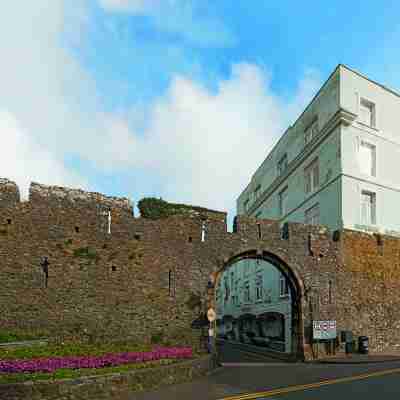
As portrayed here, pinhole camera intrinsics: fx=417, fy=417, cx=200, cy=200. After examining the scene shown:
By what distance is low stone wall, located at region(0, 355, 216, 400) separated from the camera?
9.25m

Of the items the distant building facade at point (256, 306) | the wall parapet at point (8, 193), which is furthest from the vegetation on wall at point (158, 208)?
the distant building facade at point (256, 306)

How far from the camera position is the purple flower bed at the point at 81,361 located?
1031 cm

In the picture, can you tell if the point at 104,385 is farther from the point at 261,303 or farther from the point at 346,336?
the point at 261,303

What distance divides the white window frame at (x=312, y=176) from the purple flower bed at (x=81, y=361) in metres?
17.5

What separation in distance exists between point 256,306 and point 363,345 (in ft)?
48.5

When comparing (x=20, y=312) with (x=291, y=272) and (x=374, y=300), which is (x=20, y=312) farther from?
(x=374, y=300)

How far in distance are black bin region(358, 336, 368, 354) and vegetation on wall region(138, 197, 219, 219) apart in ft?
35.5

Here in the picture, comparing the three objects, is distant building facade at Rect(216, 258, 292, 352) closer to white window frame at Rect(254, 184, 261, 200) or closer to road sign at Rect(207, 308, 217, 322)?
white window frame at Rect(254, 184, 261, 200)

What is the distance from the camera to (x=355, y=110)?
86.2ft

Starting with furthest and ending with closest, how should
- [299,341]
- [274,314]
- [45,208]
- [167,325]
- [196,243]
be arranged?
[274,314] → [299,341] → [196,243] → [167,325] → [45,208]

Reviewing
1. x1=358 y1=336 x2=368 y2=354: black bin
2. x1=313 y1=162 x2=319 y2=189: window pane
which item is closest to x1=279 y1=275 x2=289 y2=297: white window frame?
x1=313 y1=162 x2=319 y2=189: window pane

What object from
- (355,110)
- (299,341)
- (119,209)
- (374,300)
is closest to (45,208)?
(119,209)

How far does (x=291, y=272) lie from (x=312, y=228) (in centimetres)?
271

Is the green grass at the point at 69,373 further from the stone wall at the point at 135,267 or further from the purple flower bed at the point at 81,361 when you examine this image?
the stone wall at the point at 135,267
